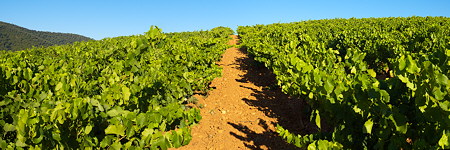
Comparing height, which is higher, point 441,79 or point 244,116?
point 441,79

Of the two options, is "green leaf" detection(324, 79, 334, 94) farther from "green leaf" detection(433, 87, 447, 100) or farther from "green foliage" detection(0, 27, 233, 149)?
"green foliage" detection(0, 27, 233, 149)

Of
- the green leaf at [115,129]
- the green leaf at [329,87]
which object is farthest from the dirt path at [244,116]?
the green leaf at [115,129]

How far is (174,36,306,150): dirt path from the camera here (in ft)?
16.8

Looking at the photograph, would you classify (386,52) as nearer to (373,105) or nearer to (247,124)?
(247,124)

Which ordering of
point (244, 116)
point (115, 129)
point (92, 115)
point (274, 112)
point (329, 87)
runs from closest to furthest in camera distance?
point (115, 129)
point (92, 115)
point (329, 87)
point (244, 116)
point (274, 112)

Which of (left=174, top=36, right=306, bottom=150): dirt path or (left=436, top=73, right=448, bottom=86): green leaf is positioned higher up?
(left=436, top=73, right=448, bottom=86): green leaf

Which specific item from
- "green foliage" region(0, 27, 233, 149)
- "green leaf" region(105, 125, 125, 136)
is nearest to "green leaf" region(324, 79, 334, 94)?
"green foliage" region(0, 27, 233, 149)

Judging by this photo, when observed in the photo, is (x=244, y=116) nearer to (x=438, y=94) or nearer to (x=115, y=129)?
(x=115, y=129)

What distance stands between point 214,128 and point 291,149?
171 centimetres

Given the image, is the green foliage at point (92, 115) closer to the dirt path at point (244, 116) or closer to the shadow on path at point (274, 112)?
the dirt path at point (244, 116)

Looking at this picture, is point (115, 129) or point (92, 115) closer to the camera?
point (115, 129)

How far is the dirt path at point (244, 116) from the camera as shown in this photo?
16.8 feet

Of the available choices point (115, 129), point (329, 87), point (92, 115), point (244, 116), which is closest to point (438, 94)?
point (329, 87)

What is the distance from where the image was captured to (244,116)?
6.55 m
